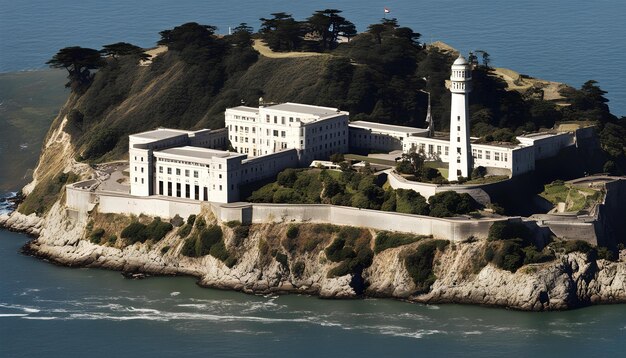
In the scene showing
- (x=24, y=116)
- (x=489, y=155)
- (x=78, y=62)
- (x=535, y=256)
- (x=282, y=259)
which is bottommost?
(x=282, y=259)

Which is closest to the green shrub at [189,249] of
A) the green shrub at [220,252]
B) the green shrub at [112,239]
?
the green shrub at [220,252]

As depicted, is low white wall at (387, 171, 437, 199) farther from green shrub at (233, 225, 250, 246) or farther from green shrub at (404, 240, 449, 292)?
green shrub at (233, 225, 250, 246)

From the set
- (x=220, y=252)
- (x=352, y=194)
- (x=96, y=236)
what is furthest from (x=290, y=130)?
(x=96, y=236)

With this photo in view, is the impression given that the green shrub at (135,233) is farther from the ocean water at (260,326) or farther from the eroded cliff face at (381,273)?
the ocean water at (260,326)

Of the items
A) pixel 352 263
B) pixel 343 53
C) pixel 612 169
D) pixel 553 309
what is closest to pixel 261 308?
pixel 352 263

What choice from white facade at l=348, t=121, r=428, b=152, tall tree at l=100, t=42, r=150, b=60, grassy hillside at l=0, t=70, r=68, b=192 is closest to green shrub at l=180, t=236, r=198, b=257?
white facade at l=348, t=121, r=428, b=152

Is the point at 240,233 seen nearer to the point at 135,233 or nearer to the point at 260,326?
the point at 135,233
